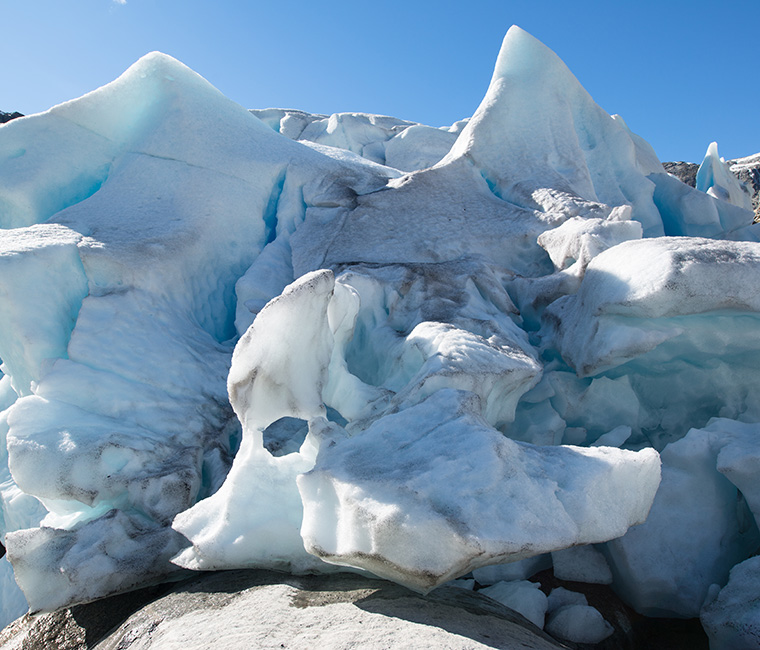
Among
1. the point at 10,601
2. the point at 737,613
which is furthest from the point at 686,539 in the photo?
the point at 10,601

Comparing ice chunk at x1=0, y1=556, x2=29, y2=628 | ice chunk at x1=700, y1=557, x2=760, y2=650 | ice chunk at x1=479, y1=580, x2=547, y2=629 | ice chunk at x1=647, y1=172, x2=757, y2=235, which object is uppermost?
ice chunk at x1=647, y1=172, x2=757, y2=235

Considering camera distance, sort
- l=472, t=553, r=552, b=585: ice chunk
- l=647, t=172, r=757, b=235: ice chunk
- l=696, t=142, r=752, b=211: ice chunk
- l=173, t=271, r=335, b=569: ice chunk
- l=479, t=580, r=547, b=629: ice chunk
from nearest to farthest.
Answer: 1. l=173, t=271, r=335, b=569: ice chunk
2. l=479, t=580, r=547, b=629: ice chunk
3. l=472, t=553, r=552, b=585: ice chunk
4. l=647, t=172, r=757, b=235: ice chunk
5. l=696, t=142, r=752, b=211: ice chunk

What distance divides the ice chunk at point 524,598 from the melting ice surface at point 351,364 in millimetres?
118

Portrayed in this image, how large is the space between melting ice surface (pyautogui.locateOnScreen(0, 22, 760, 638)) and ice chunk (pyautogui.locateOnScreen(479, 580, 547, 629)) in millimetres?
118

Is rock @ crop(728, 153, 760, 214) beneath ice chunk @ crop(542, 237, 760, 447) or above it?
above

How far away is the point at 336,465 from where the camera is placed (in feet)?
5.94

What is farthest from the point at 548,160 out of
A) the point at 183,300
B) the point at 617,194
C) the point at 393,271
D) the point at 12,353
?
the point at 12,353

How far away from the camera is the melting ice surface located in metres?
1.81

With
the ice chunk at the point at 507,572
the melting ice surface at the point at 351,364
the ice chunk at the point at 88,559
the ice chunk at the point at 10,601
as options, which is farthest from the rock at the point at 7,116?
the ice chunk at the point at 507,572

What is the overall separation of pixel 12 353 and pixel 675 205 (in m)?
6.31

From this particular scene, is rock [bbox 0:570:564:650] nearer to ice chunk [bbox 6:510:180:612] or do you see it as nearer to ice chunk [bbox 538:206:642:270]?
ice chunk [bbox 6:510:180:612]

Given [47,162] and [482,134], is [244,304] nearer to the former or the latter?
[47,162]

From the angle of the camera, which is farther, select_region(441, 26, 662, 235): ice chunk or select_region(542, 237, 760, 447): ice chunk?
select_region(441, 26, 662, 235): ice chunk

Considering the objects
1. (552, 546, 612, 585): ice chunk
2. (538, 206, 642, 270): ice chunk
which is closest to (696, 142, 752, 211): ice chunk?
(538, 206, 642, 270): ice chunk
